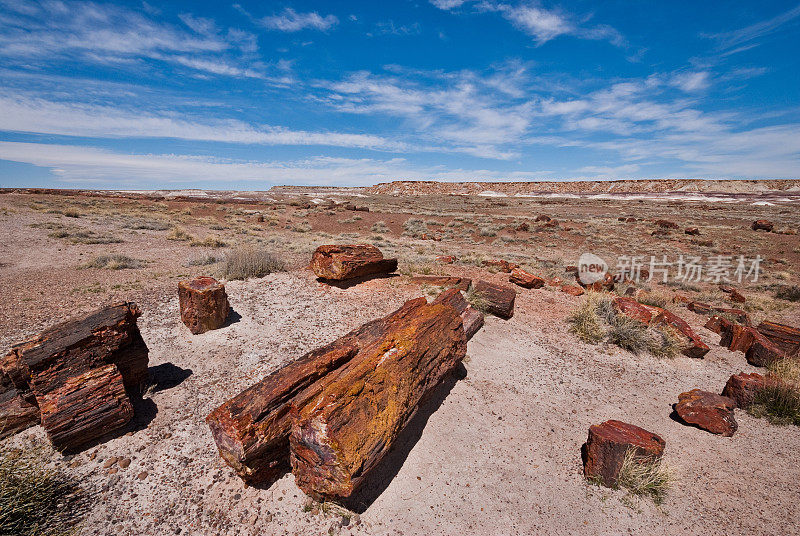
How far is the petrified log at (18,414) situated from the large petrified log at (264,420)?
2.49m

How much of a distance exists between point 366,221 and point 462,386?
84.6 feet

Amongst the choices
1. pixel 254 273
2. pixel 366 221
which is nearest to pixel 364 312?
pixel 254 273

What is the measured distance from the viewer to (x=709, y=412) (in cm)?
478

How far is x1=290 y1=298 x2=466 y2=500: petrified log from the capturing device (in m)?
2.94

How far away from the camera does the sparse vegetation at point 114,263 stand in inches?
400

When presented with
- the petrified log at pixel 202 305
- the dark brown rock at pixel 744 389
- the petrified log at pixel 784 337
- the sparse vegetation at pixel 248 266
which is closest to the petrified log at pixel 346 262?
the sparse vegetation at pixel 248 266

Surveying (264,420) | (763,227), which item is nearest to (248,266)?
(264,420)

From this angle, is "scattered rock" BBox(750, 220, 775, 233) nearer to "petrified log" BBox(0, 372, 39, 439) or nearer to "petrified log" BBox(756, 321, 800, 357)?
"petrified log" BBox(756, 321, 800, 357)

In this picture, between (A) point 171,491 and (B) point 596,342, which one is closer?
(A) point 171,491

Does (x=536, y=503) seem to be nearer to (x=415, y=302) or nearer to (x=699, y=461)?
(x=699, y=461)

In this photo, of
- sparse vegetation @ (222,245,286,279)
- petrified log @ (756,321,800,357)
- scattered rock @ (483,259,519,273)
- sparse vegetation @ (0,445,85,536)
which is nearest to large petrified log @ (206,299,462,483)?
sparse vegetation @ (0,445,85,536)

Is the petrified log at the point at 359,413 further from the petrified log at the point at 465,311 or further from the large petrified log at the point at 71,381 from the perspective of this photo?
the petrified log at the point at 465,311

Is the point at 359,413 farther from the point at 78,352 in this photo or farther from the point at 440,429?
the point at 78,352

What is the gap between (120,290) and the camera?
8.20 m
